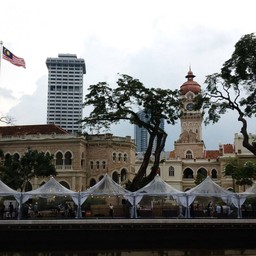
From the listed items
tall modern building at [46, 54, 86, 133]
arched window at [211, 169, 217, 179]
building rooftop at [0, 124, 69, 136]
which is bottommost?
arched window at [211, 169, 217, 179]

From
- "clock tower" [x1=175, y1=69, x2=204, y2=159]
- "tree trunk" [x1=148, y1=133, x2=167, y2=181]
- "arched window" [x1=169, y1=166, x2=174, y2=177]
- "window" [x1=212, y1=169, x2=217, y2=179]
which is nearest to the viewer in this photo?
"tree trunk" [x1=148, y1=133, x2=167, y2=181]

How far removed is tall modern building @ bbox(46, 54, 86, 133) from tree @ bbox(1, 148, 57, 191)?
93411 millimetres

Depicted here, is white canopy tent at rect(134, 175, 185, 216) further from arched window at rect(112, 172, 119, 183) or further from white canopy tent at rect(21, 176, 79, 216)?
arched window at rect(112, 172, 119, 183)

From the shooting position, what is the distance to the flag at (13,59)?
37.3 meters

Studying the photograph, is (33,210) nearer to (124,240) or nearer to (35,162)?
(124,240)

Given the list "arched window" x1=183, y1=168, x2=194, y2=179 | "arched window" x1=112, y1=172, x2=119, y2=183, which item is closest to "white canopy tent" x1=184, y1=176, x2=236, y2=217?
"arched window" x1=112, y1=172, x2=119, y2=183

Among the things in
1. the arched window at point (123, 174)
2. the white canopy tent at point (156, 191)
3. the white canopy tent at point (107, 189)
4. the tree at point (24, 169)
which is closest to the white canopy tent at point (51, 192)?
the white canopy tent at point (107, 189)

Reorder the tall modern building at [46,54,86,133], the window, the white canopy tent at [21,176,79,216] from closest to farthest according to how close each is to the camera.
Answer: the white canopy tent at [21,176,79,216]
the window
the tall modern building at [46,54,86,133]

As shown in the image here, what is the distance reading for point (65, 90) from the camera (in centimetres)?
14788

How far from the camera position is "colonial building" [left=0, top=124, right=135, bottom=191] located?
58.1 meters

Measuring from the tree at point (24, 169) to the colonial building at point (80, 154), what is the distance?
35.3ft

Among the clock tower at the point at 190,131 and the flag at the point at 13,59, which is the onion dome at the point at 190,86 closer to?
the clock tower at the point at 190,131

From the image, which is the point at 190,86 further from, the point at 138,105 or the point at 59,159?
the point at 138,105

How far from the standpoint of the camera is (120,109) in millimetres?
34125
